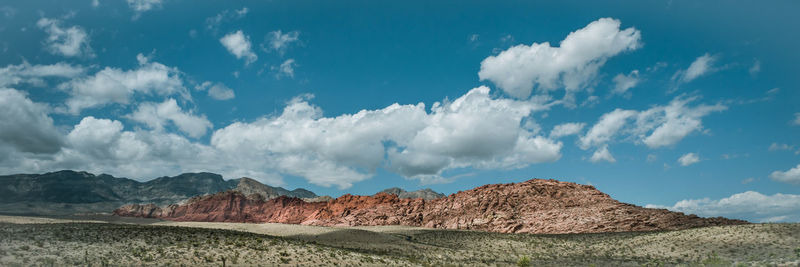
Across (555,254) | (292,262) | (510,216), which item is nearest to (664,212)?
(510,216)

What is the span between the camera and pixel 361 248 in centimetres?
5003

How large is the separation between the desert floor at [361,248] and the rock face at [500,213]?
7.33 metres

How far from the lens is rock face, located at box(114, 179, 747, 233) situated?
2827 inches

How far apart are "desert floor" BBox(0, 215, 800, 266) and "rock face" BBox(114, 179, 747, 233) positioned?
733 centimetres

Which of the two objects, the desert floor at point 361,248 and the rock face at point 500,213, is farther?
the rock face at point 500,213

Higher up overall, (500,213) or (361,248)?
(500,213)

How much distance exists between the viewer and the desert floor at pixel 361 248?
2852 centimetres

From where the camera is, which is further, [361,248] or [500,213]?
[500,213]

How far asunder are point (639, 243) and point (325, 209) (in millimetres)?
91350

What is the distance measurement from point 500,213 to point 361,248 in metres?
45.5

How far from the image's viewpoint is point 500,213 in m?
86.8

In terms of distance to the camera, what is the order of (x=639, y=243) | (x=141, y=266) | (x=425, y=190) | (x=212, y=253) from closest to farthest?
(x=141, y=266), (x=212, y=253), (x=639, y=243), (x=425, y=190)

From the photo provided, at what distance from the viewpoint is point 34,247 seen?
26922mm

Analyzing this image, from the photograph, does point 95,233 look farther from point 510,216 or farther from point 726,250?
point 510,216
